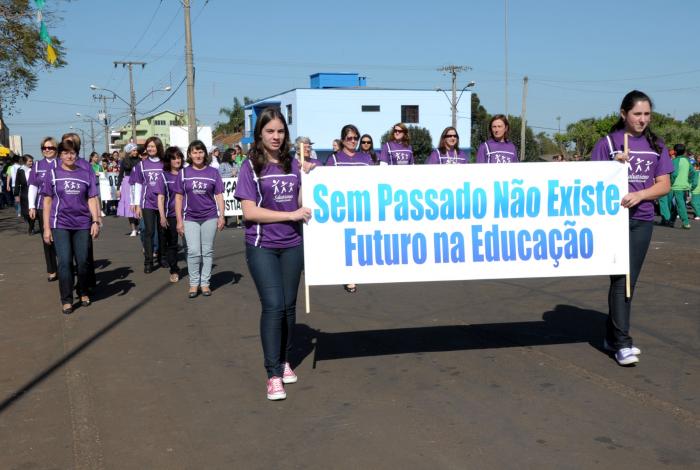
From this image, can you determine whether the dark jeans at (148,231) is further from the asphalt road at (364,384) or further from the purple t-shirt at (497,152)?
the purple t-shirt at (497,152)

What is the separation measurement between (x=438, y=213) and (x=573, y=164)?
1.16 metres

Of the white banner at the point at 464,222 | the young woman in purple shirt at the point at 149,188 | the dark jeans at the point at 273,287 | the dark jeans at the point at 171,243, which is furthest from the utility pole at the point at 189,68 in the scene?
the dark jeans at the point at 273,287

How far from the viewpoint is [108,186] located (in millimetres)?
26344

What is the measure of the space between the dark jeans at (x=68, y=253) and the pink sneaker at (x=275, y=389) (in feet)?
14.3

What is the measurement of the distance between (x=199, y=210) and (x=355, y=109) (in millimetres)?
60413

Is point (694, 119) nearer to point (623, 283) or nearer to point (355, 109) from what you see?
point (355, 109)

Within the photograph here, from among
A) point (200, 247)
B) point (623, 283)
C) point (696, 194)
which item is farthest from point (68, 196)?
point (696, 194)

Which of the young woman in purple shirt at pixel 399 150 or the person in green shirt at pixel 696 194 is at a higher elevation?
the young woman in purple shirt at pixel 399 150

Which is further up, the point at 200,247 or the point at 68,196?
the point at 68,196

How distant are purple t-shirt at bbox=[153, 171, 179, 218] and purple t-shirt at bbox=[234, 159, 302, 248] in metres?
5.80

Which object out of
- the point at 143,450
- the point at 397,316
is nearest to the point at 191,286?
the point at 397,316

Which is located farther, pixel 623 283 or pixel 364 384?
pixel 623 283

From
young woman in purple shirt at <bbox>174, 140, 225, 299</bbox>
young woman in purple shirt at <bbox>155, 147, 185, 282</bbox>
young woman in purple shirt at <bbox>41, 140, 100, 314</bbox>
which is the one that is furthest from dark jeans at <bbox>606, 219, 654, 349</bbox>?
young woman in purple shirt at <bbox>155, 147, 185, 282</bbox>

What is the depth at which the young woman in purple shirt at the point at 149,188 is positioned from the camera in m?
11.3
